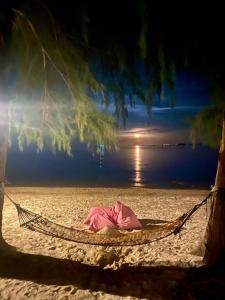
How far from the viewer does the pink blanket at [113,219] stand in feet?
24.4

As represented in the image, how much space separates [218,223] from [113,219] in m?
3.66

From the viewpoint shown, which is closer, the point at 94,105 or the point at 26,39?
the point at 26,39

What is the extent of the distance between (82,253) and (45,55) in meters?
3.38

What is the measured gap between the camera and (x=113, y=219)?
25.3 ft

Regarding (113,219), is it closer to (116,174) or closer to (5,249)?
(5,249)

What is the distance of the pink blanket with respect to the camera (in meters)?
7.45

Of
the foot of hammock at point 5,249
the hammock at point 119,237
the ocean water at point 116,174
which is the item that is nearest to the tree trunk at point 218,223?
the hammock at point 119,237

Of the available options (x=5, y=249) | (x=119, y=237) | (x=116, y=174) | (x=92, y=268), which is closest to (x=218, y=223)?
(x=119, y=237)

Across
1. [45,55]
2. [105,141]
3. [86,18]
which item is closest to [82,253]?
[105,141]

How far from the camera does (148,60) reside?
381 centimetres

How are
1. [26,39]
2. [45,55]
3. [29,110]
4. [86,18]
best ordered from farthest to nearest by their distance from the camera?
[29,110] < [45,55] < [26,39] < [86,18]

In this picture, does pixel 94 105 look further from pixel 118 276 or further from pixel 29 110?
pixel 118 276

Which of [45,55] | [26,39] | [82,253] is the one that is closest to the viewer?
[26,39]

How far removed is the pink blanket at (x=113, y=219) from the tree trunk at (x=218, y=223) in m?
3.10
